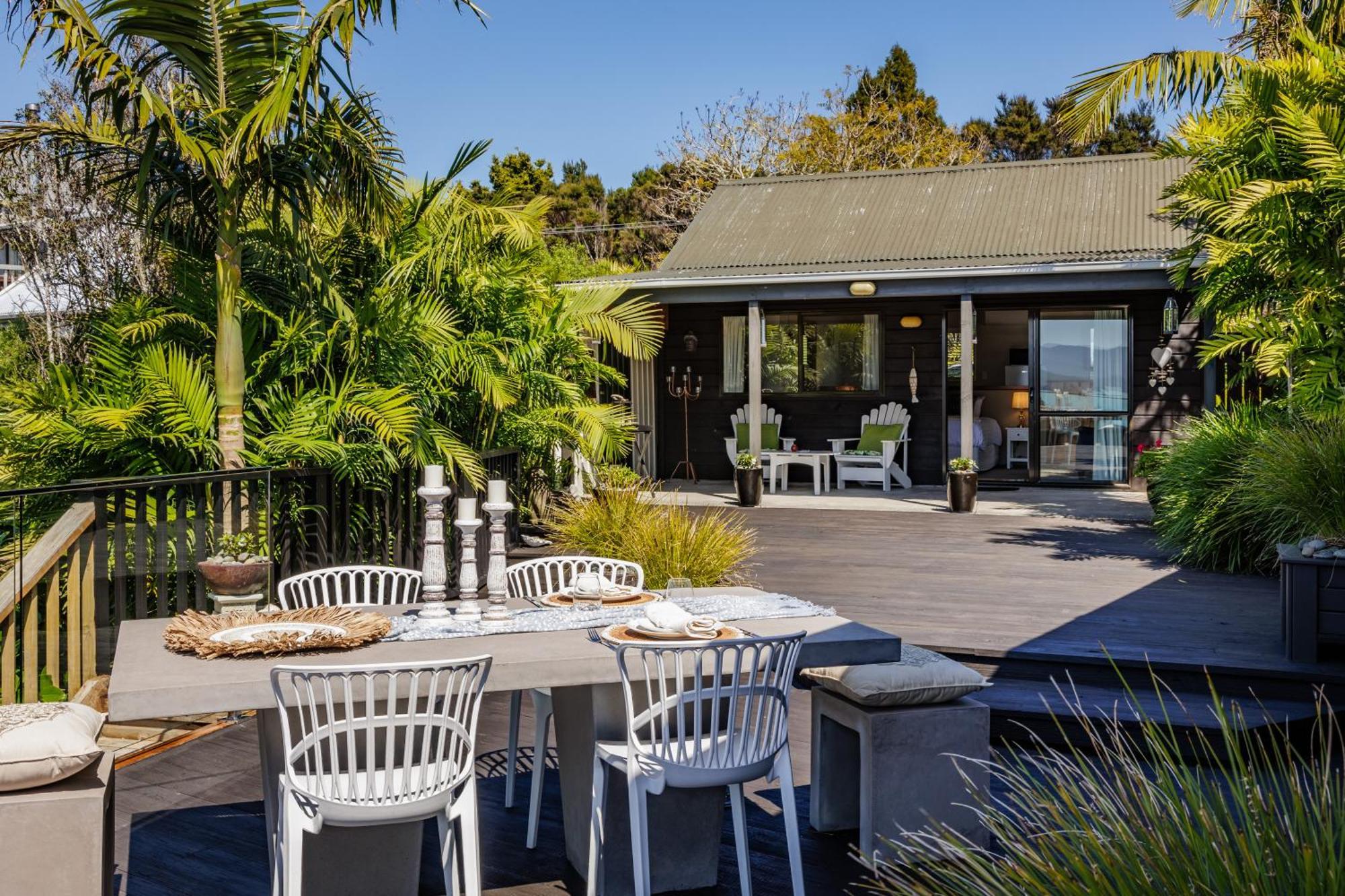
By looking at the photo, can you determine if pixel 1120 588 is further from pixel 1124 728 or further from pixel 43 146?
pixel 43 146

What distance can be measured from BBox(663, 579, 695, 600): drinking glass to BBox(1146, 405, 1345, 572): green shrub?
3416mm

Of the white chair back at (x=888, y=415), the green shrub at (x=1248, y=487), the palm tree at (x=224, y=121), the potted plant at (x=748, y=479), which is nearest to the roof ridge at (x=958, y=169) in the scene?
the white chair back at (x=888, y=415)

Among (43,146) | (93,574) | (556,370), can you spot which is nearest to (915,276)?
(556,370)

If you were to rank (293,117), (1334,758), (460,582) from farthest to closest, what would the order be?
1. (293,117)
2. (1334,758)
3. (460,582)

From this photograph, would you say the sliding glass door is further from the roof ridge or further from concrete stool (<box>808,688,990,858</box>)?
concrete stool (<box>808,688,990,858</box>)

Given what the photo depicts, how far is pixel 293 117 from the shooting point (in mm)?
6086

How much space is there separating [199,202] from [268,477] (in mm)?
1802

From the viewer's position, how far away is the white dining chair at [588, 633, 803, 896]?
3205mm

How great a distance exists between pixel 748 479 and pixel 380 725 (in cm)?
889

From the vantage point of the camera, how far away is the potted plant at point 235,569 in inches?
193

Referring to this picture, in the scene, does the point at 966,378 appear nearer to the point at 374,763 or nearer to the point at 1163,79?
the point at 1163,79

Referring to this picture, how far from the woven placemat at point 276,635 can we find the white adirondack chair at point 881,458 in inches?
386

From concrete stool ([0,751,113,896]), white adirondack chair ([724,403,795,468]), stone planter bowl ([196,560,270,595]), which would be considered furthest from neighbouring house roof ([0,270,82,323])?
concrete stool ([0,751,113,896])

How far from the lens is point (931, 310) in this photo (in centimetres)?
1374
